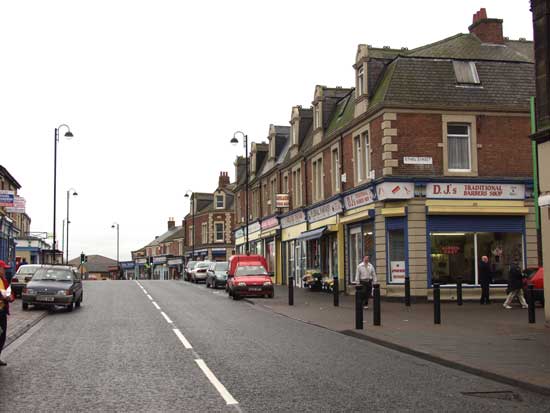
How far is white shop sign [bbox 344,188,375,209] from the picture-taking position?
27.6m

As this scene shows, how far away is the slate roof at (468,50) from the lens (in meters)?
29.1

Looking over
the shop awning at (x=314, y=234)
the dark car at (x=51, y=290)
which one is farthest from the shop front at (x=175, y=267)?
the dark car at (x=51, y=290)

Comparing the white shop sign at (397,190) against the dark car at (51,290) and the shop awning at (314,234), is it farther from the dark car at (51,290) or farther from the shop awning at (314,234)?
the dark car at (51,290)

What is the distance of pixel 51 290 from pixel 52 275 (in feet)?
4.66

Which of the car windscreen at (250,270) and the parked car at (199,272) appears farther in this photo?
the parked car at (199,272)

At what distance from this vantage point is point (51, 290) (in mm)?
22469

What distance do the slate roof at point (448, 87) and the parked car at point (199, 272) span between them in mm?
24580

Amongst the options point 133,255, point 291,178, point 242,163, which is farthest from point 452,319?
point 133,255

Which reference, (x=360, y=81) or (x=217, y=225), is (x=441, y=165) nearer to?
(x=360, y=81)

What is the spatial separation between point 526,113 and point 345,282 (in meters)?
10.8

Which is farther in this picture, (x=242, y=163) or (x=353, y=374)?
(x=242, y=163)

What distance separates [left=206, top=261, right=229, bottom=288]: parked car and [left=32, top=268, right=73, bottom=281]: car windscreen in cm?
1600

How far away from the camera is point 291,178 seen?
1606 inches

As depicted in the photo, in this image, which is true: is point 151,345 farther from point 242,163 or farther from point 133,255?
point 133,255
